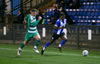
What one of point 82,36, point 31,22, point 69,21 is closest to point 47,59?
point 31,22

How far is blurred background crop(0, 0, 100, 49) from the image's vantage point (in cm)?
2114

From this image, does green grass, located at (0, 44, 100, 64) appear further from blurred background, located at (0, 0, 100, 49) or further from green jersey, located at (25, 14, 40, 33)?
blurred background, located at (0, 0, 100, 49)

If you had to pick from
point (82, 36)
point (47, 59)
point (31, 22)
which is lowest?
point (47, 59)

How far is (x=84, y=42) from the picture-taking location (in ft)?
70.1

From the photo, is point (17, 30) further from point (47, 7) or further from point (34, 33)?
point (34, 33)

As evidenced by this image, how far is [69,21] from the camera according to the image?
85.7 ft

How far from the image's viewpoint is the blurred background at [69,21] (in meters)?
21.1

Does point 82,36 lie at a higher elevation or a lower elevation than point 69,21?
lower

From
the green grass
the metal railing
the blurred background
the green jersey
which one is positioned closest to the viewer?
the green grass

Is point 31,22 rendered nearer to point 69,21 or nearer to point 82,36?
point 82,36

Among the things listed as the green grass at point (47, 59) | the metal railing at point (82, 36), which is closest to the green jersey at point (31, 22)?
the green grass at point (47, 59)

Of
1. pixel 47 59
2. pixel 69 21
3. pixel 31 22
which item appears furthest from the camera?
pixel 69 21

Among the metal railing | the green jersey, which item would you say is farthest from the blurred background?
the green jersey

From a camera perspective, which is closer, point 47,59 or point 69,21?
point 47,59
